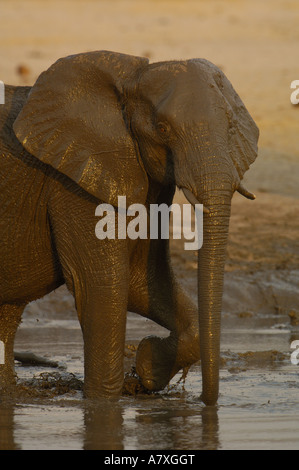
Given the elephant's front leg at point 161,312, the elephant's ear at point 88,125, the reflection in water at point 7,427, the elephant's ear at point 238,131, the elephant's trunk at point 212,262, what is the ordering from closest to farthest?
1. the reflection in water at point 7,427
2. the elephant's trunk at point 212,262
3. the elephant's ear at point 238,131
4. the elephant's ear at point 88,125
5. the elephant's front leg at point 161,312

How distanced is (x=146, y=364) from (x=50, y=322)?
9.51 feet

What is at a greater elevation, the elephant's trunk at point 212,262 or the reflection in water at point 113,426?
the elephant's trunk at point 212,262

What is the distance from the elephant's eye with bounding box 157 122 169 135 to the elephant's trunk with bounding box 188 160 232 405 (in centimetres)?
39

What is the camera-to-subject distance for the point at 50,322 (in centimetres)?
990

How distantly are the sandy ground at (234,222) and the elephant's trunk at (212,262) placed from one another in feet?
1.21

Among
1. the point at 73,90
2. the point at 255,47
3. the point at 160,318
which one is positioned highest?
the point at 255,47

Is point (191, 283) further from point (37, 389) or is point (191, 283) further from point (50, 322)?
point (37, 389)

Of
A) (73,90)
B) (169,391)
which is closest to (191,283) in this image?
(169,391)

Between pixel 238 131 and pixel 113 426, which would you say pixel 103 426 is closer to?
pixel 113 426

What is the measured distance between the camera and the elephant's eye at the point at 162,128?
19.9 ft

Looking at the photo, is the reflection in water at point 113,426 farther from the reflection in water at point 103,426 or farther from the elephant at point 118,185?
the elephant at point 118,185

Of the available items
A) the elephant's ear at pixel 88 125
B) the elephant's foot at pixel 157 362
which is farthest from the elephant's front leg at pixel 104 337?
the elephant's ear at pixel 88 125

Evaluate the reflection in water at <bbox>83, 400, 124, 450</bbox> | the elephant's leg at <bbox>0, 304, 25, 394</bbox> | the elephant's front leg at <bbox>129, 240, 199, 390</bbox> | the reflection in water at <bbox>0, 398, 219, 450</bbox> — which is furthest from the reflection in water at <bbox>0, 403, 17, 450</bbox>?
the elephant's front leg at <bbox>129, 240, 199, 390</bbox>

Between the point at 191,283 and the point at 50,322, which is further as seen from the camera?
the point at 191,283
